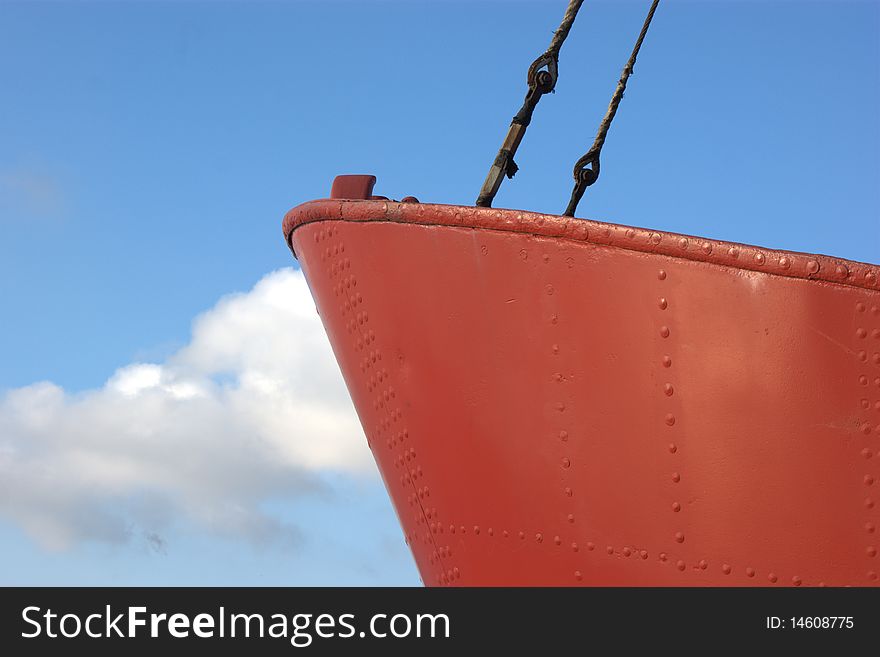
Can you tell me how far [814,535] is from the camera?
3793 millimetres

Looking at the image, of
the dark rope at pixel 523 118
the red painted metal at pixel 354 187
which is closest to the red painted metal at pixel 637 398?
the red painted metal at pixel 354 187

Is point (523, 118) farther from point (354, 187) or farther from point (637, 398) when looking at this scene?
point (637, 398)

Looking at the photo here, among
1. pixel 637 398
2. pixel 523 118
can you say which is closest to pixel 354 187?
pixel 523 118

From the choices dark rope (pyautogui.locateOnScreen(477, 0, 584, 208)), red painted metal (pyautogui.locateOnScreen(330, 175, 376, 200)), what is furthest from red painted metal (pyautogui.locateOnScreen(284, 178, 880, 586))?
dark rope (pyautogui.locateOnScreen(477, 0, 584, 208))

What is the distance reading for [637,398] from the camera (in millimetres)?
3910

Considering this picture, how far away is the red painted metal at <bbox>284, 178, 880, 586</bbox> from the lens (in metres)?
3.76

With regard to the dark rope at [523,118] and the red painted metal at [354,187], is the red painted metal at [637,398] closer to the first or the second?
the red painted metal at [354,187]

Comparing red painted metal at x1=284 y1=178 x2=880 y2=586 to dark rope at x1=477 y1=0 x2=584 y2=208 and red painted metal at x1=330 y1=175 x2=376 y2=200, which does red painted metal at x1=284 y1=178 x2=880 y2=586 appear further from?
dark rope at x1=477 y1=0 x2=584 y2=208

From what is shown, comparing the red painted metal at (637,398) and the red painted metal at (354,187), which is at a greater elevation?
the red painted metal at (354,187)

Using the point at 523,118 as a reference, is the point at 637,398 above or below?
below

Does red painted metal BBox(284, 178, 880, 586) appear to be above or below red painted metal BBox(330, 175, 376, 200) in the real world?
below

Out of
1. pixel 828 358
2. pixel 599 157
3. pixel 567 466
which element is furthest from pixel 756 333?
pixel 599 157

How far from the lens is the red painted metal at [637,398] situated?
3756 millimetres

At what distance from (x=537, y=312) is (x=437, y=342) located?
1.79ft
